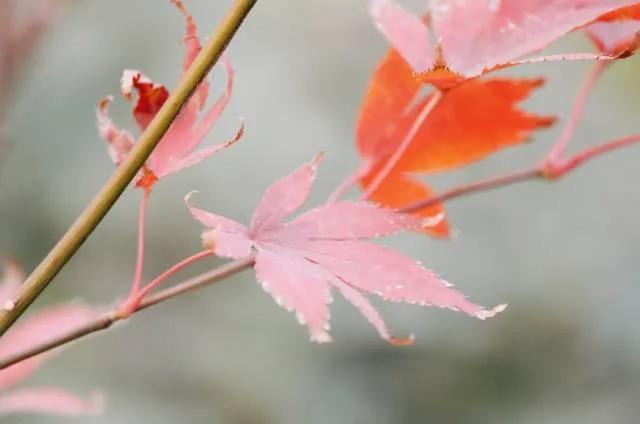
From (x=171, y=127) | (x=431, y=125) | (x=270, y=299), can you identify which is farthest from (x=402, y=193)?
(x=270, y=299)

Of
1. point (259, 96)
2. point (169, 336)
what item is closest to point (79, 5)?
point (259, 96)

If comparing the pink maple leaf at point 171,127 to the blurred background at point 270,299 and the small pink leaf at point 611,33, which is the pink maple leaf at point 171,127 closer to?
the small pink leaf at point 611,33

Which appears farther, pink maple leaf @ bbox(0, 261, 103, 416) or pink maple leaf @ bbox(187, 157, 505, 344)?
pink maple leaf @ bbox(0, 261, 103, 416)

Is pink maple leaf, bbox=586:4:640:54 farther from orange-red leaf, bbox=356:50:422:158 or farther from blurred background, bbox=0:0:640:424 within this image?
blurred background, bbox=0:0:640:424

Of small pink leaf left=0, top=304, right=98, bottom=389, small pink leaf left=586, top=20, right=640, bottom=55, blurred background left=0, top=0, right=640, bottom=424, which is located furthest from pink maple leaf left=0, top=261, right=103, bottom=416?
blurred background left=0, top=0, right=640, bottom=424

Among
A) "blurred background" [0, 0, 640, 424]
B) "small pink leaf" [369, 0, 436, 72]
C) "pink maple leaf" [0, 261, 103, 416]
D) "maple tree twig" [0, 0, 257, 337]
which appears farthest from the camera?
"blurred background" [0, 0, 640, 424]

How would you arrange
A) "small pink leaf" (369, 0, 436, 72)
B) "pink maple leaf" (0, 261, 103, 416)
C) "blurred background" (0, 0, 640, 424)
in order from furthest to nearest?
"blurred background" (0, 0, 640, 424) < "pink maple leaf" (0, 261, 103, 416) < "small pink leaf" (369, 0, 436, 72)

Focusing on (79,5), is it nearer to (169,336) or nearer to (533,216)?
(169,336)

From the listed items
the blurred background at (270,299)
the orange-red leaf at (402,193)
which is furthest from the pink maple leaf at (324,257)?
the blurred background at (270,299)
